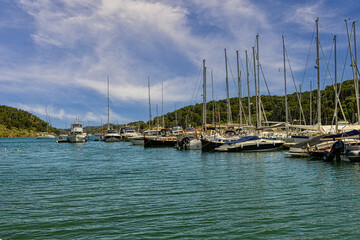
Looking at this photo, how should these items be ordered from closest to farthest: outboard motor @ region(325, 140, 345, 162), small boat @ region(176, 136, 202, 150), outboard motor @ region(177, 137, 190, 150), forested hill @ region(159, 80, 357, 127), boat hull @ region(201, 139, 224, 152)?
outboard motor @ region(325, 140, 345, 162)
boat hull @ region(201, 139, 224, 152)
small boat @ region(176, 136, 202, 150)
outboard motor @ region(177, 137, 190, 150)
forested hill @ region(159, 80, 357, 127)

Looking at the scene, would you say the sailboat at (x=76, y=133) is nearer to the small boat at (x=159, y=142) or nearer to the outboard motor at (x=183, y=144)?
the small boat at (x=159, y=142)

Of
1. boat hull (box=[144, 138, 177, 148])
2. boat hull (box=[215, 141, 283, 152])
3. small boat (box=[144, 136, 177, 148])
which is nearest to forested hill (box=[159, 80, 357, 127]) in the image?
small boat (box=[144, 136, 177, 148])

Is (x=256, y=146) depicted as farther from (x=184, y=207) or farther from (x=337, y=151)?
(x=184, y=207)

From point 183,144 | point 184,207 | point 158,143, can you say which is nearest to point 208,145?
point 183,144

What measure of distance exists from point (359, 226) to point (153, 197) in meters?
9.07

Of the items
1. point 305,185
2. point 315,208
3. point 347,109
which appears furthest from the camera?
point 347,109

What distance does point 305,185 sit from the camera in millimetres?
18859

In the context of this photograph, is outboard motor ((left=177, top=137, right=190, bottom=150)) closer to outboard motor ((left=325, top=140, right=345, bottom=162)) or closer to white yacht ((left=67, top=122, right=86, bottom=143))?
outboard motor ((left=325, top=140, right=345, bottom=162))

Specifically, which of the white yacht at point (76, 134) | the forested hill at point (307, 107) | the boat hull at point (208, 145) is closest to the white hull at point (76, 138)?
the white yacht at point (76, 134)

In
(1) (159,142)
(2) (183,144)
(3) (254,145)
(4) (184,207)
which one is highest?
(1) (159,142)

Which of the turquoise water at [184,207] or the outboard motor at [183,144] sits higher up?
the outboard motor at [183,144]

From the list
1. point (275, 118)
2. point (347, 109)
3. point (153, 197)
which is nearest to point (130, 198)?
point (153, 197)

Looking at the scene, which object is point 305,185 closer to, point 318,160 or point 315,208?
point 315,208

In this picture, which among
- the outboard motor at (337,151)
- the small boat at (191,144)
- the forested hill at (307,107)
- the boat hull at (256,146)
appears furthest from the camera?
the forested hill at (307,107)
